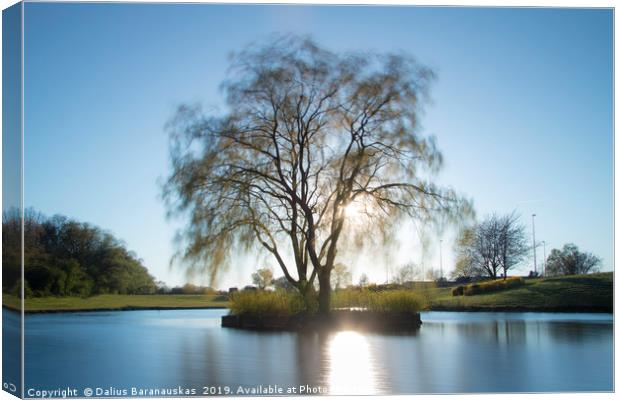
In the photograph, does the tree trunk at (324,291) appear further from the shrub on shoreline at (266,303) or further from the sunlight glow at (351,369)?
the sunlight glow at (351,369)

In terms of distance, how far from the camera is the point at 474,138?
852 cm

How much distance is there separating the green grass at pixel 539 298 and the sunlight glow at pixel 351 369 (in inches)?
58.1

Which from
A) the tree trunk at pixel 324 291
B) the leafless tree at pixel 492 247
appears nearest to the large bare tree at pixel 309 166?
the tree trunk at pixel 324 291

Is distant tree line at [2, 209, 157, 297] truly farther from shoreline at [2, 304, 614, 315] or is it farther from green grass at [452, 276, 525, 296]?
green grass at [452, 276, 525, 296]

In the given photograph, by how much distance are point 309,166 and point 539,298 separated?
11.4 ft

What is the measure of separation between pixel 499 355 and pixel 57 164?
542 cm

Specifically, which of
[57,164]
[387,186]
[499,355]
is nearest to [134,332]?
[57,164]

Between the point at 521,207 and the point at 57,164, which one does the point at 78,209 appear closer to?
the point at 57,164

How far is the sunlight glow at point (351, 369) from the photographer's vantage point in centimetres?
761

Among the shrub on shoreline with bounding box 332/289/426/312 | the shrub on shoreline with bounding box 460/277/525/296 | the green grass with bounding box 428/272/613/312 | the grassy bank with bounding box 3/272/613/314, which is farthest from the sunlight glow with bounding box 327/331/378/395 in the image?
the shrub on shoreline with bounding box 460/277/525/296

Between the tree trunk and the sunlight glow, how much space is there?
86 centimetres

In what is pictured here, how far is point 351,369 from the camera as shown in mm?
7820

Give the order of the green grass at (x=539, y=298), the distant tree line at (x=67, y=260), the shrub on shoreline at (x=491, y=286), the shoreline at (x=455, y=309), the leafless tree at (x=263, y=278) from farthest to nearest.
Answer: the shrub on shoreline at (x=491, y=286) < the green grass at (x=539, y=298) < the leafless tree at (x=263, y=278) < the shoreline at (x=455, y=309) < the distant tree line at (x=67, y=260)

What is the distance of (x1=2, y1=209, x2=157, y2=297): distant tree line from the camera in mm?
7789
